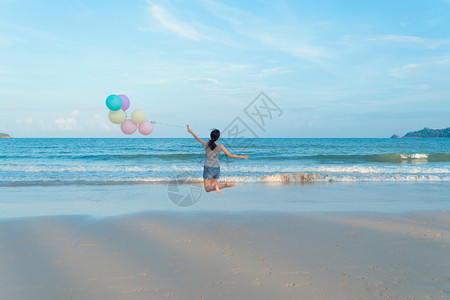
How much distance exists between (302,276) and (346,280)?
0.53m

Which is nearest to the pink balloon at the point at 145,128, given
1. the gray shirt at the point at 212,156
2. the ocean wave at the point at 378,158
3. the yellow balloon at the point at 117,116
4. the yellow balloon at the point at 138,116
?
the yellow balloon at the point at 138,116

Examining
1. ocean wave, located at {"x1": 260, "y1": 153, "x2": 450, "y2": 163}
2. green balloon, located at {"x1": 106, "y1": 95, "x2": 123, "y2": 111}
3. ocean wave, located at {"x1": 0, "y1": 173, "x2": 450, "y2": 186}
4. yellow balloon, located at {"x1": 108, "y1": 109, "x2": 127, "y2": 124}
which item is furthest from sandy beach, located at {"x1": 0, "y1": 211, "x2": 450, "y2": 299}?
ocean wave, located at {"x1": 260, "y1": 153, "x2": 450, "y2": 163}

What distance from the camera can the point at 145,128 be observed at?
8.08m

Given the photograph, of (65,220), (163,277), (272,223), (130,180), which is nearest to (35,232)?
(65,220)

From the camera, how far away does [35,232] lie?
639cm

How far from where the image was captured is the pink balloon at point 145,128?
26.5ft

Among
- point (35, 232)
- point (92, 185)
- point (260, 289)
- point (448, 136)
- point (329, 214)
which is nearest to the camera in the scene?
point (260, 289)

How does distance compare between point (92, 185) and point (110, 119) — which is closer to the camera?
point (110, 119)

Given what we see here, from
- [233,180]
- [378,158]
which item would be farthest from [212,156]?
[378,158]

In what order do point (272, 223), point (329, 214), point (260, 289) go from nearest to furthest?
point (260, 289) < point (272, 223) < point (329, 214)

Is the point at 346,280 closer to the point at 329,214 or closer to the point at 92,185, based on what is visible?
the point at 329,214

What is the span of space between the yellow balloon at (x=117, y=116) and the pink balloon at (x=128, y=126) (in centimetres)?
12

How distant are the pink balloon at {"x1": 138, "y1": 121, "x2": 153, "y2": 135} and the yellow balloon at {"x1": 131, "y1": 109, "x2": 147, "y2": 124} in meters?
0.11

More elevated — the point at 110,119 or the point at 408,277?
the point at 110,119
